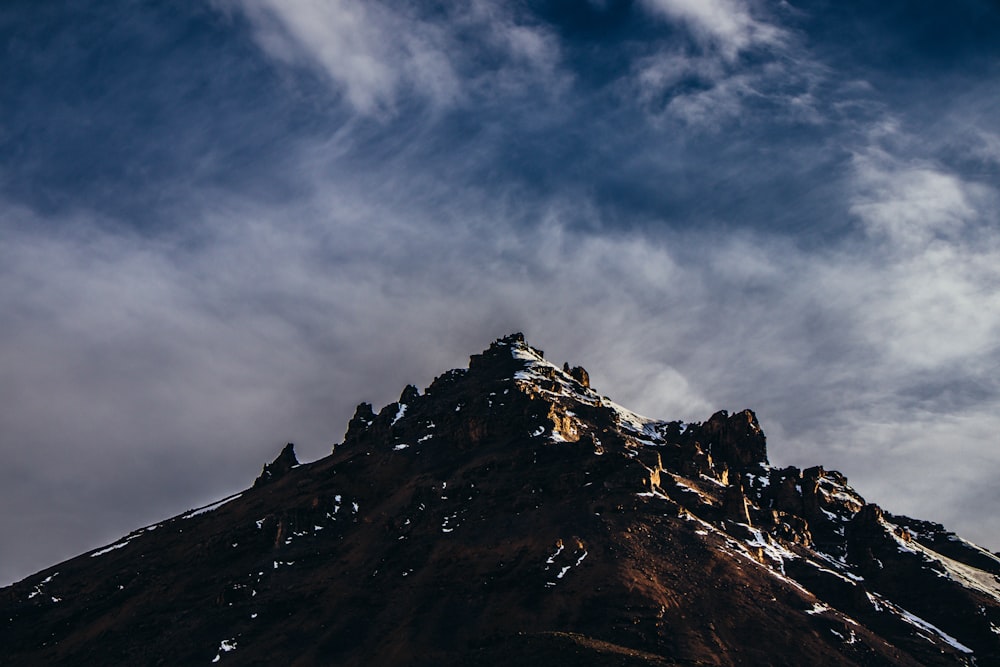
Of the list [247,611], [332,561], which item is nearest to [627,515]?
[332,561]

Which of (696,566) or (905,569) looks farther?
(905,569)

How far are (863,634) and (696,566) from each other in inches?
1280

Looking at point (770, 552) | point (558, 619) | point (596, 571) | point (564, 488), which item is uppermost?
point (564, 488)

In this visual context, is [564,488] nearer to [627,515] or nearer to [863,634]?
[627,515]

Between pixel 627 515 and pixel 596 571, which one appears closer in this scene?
pixel 596 571

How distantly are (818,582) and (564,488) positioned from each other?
60.0m

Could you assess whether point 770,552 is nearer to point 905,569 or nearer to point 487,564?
point 905,569

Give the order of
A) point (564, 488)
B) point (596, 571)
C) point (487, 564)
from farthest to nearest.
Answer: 1. point (564, 488)
2. point (487, 564)
3. point (596, 571)

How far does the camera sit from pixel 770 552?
18500 centimetres

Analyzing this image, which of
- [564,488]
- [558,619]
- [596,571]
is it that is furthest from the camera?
[564,488]

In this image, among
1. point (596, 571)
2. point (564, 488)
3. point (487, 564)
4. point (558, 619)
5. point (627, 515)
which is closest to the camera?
point (558, 619)

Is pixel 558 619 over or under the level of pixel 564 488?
under

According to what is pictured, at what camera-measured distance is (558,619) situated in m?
148

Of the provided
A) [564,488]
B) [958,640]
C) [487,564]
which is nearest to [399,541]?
[487,564]
